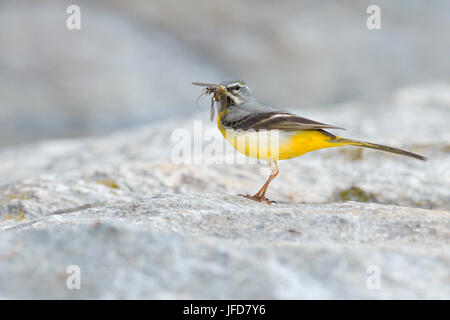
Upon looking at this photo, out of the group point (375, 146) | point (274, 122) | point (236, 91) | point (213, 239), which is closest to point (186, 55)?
point (236, 91)

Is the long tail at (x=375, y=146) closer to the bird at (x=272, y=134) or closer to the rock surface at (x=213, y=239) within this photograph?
the bird at (x=272, y=134)

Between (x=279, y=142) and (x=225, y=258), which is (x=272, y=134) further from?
(x=225, y=258)

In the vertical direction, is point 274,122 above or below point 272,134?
above

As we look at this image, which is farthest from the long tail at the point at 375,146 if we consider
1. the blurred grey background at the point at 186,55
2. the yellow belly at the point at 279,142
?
the blurred grey background at the point at 186,55

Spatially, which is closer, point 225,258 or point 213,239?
point 225,258

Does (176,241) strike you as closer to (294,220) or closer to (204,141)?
(294,220)

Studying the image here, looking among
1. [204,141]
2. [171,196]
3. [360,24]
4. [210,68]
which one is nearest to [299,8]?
[360,24]
